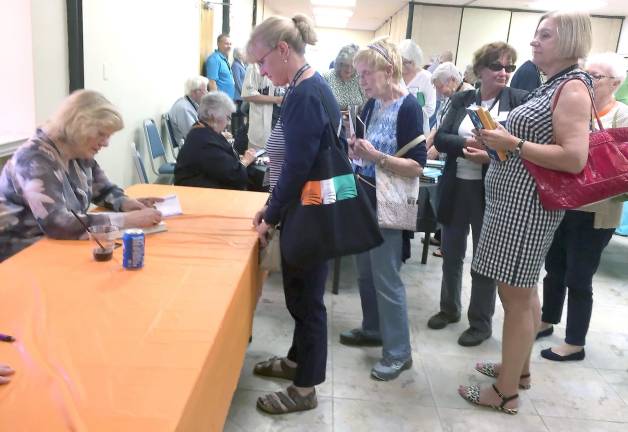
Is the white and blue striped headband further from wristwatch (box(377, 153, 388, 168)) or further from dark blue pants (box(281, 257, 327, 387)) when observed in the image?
dark blue pants (box(281, 257, 327, 387))

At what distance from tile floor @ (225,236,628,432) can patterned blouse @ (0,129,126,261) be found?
88 cm

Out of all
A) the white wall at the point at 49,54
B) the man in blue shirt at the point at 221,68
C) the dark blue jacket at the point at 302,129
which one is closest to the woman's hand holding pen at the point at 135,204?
the dark blue jacket at the point at 302,129

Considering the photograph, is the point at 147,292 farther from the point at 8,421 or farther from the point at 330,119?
the point at 330,119

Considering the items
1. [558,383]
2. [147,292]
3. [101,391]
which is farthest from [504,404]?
[101,391]

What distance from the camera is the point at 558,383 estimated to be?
2.22 m

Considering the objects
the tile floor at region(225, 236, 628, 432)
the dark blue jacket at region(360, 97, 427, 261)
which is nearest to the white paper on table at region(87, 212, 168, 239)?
the tile floor at region(225, 236, 628, 432)

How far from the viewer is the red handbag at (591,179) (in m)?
1.58

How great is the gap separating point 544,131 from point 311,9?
36.5ft

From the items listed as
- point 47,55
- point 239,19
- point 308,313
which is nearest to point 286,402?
point 308,313

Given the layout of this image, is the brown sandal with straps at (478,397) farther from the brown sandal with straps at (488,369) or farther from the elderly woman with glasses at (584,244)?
the elderly woman with glasses at (584,244)

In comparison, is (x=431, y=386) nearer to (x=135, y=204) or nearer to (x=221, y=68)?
(x=135, y=204)

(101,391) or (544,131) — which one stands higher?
(544,131)

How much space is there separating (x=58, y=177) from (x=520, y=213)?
1.53m

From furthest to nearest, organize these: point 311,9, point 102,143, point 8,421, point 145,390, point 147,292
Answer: point 311,9 < point 102,143 < point 147,292 < point 145,390 < point 8,421
